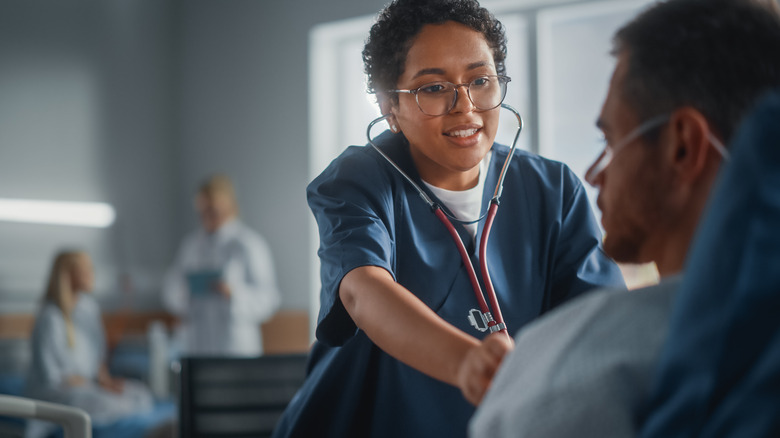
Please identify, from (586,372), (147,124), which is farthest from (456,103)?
(147,124)

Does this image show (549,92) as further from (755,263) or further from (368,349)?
(755,263)

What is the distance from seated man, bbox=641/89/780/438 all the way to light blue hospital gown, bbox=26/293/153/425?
345 centimetres

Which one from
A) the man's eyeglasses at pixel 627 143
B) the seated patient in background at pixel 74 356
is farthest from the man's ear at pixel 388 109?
the seated patient in background at pixel 74 356

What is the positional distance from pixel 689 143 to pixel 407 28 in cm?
63

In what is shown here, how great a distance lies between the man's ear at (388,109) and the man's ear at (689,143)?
635 mm

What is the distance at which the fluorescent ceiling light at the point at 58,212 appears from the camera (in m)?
4.57

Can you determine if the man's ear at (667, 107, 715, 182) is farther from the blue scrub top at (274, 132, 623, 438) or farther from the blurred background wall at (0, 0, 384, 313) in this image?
the blurred background wall at (0, 0, 384, 313)

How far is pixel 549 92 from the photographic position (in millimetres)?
4312

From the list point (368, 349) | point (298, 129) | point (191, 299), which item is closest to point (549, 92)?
point (298, 129)

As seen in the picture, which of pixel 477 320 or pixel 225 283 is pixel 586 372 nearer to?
pixel 477 320

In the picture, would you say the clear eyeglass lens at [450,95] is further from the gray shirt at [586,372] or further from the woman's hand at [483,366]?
the gray shirt at [586,372]

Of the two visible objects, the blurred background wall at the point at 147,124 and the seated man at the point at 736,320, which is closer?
the seated man at the point at 736,320

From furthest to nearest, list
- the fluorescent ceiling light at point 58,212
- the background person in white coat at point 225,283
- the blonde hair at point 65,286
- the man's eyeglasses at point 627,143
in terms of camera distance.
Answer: the fluorescent ceiling light at point 58,212 < the background person in white coat at point 225,283 < the blonde hair at point 65,286 < the man's eyeglasses at point 627,143

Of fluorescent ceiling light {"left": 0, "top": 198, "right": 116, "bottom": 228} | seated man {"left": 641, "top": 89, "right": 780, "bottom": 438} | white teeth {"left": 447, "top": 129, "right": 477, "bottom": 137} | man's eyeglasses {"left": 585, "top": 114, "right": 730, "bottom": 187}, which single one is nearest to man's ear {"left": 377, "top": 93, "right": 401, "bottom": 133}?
white teeth {"left": 447, "top": 129, "right": 477, "bottom": 137}
